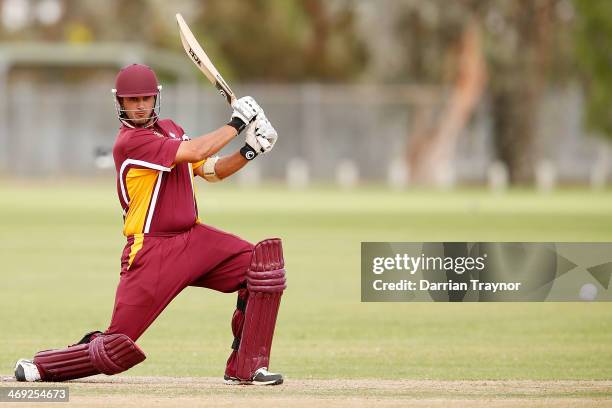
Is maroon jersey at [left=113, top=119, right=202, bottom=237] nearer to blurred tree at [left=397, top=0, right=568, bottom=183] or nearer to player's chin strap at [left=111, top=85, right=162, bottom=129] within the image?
player's chin strap at [left=111, top=85, right=162, bottom=129]

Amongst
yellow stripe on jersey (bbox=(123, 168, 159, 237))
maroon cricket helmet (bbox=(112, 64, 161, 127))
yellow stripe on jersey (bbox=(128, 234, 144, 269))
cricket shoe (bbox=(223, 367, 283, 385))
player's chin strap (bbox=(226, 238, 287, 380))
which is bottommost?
cricket shoe (bbox=(223, 367, 283, 385))

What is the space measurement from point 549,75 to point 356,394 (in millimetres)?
44171

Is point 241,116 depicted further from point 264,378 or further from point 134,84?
point 264,378

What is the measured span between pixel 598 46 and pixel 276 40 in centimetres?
2759

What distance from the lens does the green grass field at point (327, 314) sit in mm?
11102

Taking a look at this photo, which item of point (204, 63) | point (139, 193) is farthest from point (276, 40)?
point (139, 193)

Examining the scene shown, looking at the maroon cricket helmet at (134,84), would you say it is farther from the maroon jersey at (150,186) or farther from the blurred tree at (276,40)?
the blurred tree at (276,40)

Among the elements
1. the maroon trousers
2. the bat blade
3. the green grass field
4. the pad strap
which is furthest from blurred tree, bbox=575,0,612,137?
the pad strap

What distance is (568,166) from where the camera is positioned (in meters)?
52.1

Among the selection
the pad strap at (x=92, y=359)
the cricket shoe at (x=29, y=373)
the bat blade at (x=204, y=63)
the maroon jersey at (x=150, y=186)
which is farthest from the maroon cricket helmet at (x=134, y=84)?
the cricket shoe at (x=29, y=373)

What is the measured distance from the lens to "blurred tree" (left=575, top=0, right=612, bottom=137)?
130 ft

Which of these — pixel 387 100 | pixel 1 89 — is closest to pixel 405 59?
pixel 387 100

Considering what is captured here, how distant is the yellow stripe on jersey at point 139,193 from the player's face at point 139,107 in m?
0.34

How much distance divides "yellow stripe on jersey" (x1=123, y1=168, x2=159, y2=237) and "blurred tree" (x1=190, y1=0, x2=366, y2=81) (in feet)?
186
